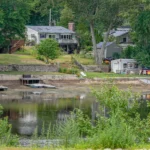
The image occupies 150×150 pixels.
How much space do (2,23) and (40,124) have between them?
30913 millimetres

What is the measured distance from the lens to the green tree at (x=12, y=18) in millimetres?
71875

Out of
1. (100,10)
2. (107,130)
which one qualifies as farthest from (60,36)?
(107,130)

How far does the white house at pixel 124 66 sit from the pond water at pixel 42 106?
40.8ft

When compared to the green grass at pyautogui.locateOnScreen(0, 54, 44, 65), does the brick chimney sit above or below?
above

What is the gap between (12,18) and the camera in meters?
71.9

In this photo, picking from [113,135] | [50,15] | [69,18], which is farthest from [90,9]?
[113,135]

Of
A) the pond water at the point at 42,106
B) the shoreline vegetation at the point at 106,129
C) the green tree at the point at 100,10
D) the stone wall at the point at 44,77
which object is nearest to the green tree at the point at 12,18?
the green tree at the point at 100,10

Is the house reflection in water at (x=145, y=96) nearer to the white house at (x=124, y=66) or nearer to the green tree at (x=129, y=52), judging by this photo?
the white house at (x=124, y=66)

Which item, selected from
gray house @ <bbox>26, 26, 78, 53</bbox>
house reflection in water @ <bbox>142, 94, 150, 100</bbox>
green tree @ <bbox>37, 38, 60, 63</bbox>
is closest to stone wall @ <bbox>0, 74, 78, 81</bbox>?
green tree @ <bbox>37, 38, 60, 63</bbox>

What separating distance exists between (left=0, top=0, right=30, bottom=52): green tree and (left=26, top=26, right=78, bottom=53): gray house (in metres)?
13.9

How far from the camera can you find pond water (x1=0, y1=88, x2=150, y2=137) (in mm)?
41250

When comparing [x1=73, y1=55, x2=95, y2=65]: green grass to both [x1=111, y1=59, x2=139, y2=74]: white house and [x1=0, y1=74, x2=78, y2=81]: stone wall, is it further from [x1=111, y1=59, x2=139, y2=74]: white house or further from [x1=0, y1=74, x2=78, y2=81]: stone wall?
[x1=0, y1=74, x2=78, y2=81]: stone wall

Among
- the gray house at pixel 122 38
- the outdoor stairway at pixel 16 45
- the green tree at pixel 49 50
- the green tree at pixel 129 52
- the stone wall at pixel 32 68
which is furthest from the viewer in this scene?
the gray house at pixel 122 38

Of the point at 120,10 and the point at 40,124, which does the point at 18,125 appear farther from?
the point at 120,10
